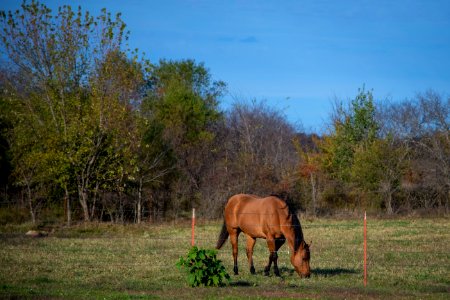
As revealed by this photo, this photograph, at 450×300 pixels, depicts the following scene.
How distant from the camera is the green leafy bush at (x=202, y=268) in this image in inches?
507

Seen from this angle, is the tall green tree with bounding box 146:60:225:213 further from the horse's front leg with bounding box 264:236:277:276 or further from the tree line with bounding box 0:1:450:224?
the horse's front leg with bounding box 264:236:277:276

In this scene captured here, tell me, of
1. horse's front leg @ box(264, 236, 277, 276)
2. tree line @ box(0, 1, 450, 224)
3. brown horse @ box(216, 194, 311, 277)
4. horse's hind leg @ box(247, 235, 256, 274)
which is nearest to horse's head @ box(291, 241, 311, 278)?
brown horse @ box(216, 194, 311, 277)

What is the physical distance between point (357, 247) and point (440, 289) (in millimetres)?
8566

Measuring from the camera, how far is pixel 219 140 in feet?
149

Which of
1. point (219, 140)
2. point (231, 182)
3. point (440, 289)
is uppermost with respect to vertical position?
point (219, 140)

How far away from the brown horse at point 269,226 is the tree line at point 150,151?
15376mm

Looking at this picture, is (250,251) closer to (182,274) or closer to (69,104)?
(182,274)

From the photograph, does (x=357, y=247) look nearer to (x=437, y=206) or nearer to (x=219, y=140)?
(x=437, y=206)

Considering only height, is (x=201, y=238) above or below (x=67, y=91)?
below

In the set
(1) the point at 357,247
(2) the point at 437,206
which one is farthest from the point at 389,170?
(1) the point at 357,247

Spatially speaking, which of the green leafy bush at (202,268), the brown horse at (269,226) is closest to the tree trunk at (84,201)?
the brown horse at (269,226)

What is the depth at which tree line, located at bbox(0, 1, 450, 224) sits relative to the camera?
31.0m

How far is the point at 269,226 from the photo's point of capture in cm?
1562

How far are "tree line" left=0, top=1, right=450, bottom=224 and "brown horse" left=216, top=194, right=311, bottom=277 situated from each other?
1538 cm
